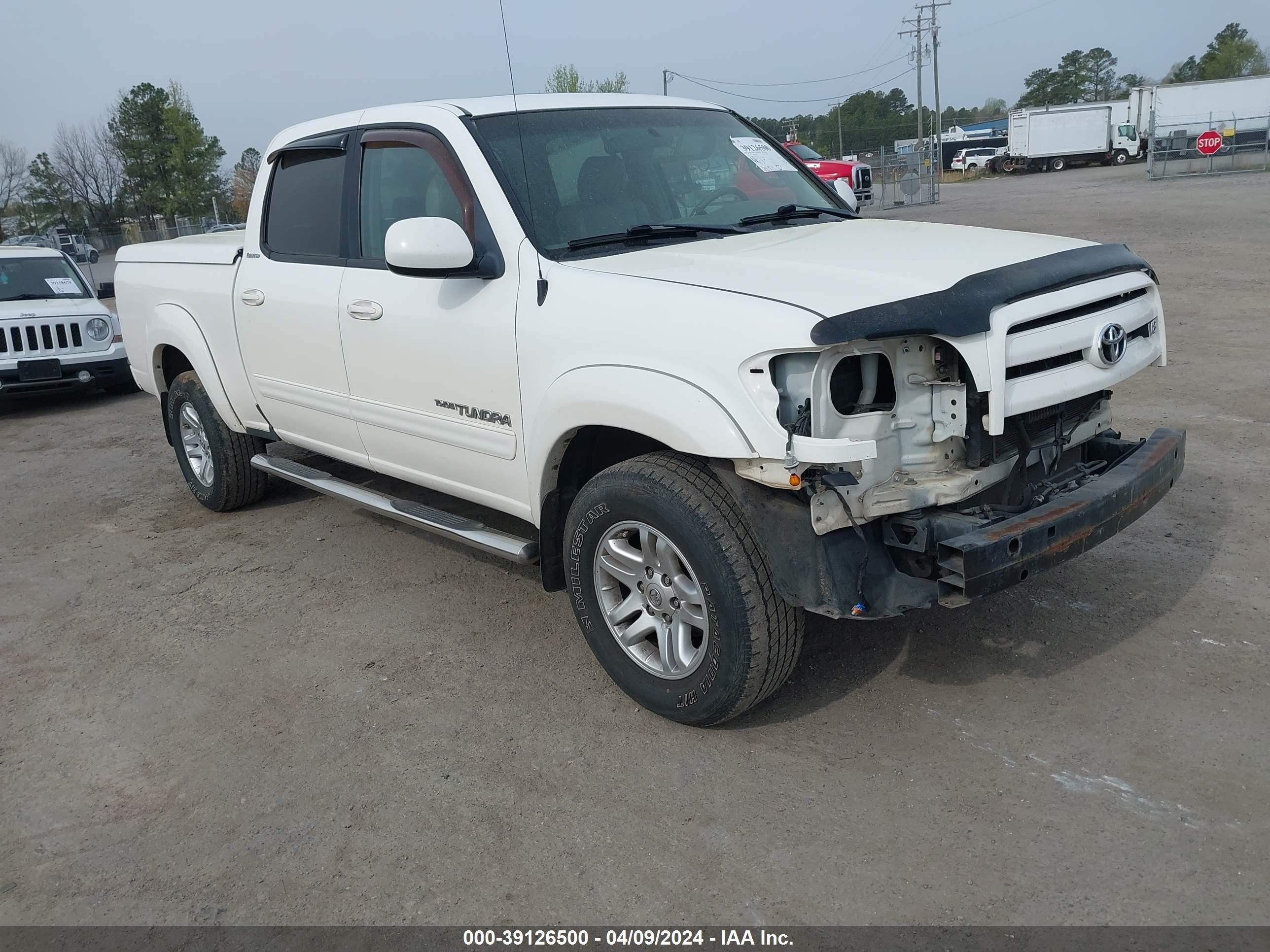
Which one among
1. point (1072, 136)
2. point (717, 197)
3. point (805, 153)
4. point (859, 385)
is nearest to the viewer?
point (859, 385)

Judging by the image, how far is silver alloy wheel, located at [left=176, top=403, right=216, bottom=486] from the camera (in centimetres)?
616

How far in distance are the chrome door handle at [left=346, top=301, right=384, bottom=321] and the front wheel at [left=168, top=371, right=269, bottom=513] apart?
168cm

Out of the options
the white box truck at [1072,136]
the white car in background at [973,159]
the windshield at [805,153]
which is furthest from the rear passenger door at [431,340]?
the white car in background at [973,159]

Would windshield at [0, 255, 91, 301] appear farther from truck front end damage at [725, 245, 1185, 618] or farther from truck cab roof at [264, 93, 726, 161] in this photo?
truck front end damage at [725, 245, 1185, 618]

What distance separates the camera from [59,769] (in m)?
3.59

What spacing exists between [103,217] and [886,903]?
6695 cm

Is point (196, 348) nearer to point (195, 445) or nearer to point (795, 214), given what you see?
point (195, 445)

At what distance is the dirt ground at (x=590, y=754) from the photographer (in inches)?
109

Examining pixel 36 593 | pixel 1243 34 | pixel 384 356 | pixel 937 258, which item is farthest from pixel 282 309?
pixel 1243 34

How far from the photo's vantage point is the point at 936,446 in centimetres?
308

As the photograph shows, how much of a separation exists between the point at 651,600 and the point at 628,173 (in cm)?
176

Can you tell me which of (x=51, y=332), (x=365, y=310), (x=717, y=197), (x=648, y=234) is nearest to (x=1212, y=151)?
(x=51, y=332)

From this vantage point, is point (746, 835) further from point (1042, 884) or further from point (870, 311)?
point (870, 311)

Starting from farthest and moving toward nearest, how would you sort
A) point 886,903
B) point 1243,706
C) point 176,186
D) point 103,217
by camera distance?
point 103,217 → point 176,186 → point 1243,706 → point 886,903
